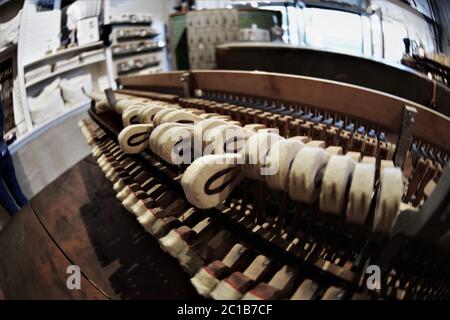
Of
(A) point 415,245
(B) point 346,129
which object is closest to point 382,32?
(B) point 346,129

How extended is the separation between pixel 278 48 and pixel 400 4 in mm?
406

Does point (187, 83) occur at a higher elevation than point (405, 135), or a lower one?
higher

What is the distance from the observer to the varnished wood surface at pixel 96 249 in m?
0.60

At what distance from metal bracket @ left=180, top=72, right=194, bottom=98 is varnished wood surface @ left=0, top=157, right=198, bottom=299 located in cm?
58

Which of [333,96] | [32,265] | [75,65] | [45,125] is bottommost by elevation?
[32,265]

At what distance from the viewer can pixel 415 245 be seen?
0.36m

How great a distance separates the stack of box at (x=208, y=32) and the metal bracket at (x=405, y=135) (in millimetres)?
708

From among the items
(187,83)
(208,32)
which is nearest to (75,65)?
(187,83)

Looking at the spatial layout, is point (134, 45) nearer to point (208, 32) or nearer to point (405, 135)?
point (208, 32)

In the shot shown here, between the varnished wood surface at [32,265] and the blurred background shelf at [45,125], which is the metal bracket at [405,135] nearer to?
the varnished wood surface at [32,265]

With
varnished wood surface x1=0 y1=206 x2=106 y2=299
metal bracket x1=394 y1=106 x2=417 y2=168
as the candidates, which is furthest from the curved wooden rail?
varnished wood surface x1=0 y1=206 x2=106 y2=299

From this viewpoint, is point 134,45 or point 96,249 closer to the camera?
point 96,249

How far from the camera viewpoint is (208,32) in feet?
3.23

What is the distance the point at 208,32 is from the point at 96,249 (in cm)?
97
